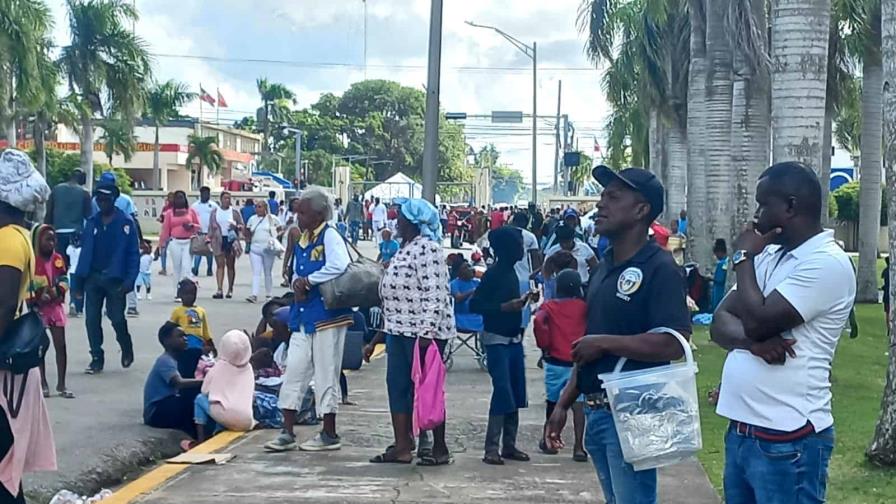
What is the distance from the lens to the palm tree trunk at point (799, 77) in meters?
11.6

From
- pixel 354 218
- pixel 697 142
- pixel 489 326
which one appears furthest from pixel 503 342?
pixel 354 218

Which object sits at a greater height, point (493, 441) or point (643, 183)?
point (643, 183)

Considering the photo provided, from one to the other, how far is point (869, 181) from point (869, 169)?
37 centimetres

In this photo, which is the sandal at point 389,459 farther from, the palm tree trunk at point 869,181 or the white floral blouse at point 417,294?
the palm tree trunk at point 869,181

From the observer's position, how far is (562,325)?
8.77 m

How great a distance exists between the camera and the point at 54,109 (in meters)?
42.4

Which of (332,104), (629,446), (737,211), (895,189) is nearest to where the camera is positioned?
(629,446)

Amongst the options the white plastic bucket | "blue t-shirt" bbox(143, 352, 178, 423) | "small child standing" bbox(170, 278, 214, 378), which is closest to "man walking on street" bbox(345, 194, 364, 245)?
"small child standing" bbox(170, 278, 214, 378)

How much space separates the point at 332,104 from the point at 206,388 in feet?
313

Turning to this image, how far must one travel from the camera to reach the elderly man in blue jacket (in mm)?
12164

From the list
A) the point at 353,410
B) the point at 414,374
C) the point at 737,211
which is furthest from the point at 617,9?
the point at 414,374

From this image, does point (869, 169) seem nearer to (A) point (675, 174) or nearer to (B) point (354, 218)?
(A) point (675, 174)

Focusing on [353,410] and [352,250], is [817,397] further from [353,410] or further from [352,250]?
[353,410]

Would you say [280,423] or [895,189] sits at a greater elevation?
[895,189]
